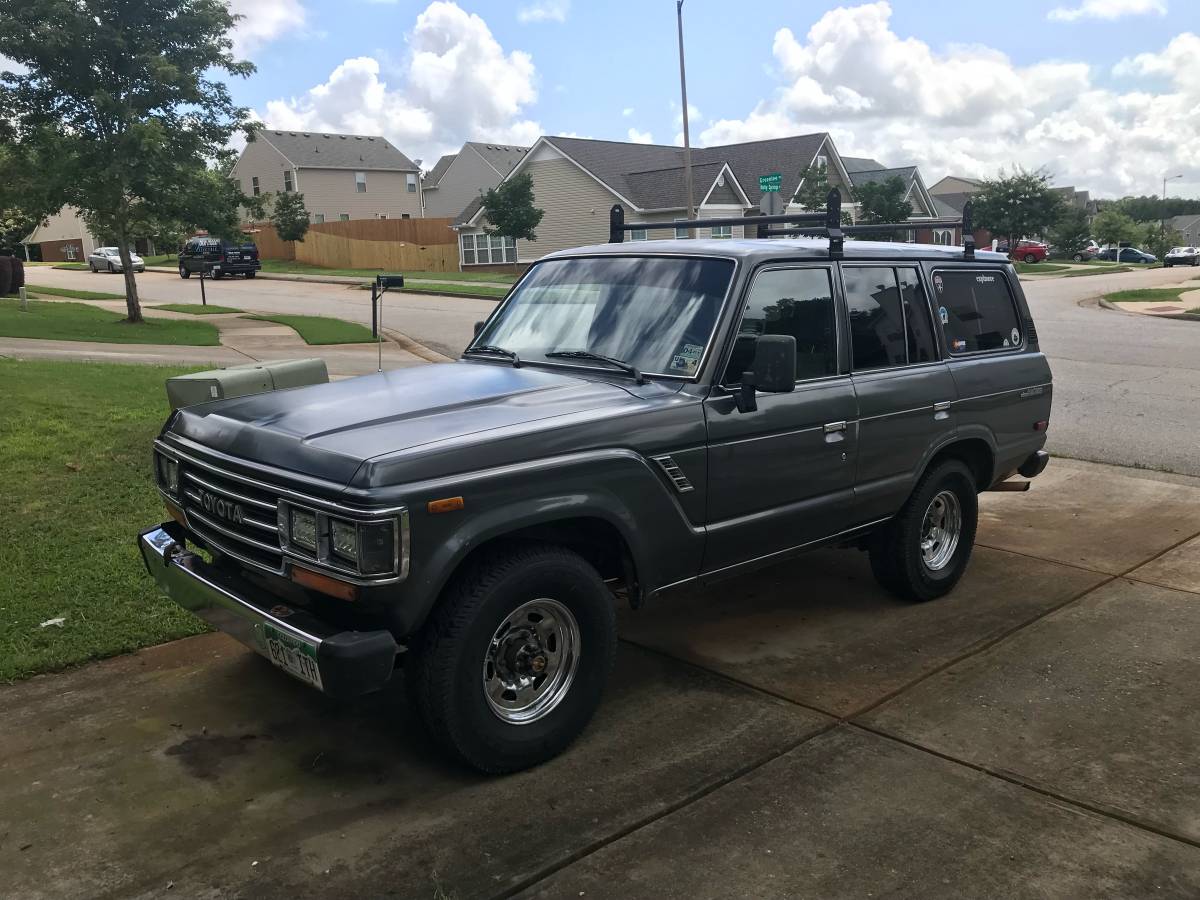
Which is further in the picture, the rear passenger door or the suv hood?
the rear passenger door

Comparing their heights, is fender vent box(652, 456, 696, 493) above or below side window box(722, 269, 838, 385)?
below

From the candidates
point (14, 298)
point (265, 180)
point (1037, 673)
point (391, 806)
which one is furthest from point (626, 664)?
point (265, 180)

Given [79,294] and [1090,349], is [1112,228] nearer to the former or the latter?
[1090,349]

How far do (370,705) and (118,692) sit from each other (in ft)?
3.78

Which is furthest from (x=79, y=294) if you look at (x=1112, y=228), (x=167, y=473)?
(x=1112, y=228)

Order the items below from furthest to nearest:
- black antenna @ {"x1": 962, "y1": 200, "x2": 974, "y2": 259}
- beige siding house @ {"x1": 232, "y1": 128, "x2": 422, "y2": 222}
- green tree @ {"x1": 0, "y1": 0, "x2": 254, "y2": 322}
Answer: beige siding house @ {"x1": 232, "y1": 128, "x2": 422, "y2": 222} → green tree @ {"x1": 0, "y1": 0, "x2": 254, "y2": 322} → black antenna @ {"x1": 962, "y1": 200, "x2": 974, "y2": 259}

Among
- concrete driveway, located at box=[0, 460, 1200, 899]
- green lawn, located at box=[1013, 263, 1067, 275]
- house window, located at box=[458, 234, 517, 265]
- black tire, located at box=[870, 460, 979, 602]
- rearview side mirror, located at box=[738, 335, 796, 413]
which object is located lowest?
concrete driveway, located at box=[0, 460, 1200, 899]

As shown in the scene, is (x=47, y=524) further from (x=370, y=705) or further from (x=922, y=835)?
(x=922, y=835)

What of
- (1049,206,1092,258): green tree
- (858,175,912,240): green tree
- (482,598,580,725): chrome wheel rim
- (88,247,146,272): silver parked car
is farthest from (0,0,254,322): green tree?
(1049,206,1092,258): green tree

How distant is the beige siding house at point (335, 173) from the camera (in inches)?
2485

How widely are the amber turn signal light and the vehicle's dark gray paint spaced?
78 mm

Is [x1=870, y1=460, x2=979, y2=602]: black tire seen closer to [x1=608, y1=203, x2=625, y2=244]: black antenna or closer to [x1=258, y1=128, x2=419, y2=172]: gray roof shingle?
[x1=608, y1=203, x2=625, y2=244]: black antenna

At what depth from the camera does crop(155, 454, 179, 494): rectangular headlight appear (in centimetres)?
437

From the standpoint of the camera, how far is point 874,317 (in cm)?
532
